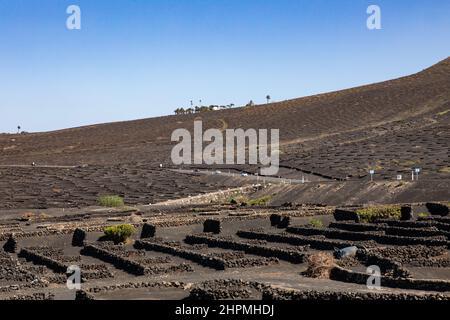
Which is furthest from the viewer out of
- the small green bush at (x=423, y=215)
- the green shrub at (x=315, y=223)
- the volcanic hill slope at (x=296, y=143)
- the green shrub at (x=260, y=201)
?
the volcanic hill slope at (x=296, y=143)

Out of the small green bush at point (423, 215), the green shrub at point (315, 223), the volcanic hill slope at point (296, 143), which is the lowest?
the green shrub at point (315, 223)

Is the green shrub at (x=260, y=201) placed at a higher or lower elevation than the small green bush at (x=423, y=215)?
lower

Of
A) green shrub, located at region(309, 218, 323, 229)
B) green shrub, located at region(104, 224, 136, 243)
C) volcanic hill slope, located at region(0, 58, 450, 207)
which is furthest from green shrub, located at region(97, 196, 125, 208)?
green shrub, located at region(309, 218, 323, 229)

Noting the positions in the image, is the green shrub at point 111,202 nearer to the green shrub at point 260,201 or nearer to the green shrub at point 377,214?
the green shrub at point 260,201

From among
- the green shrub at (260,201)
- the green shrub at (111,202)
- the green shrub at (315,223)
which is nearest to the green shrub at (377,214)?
the green shrub at (315,223)

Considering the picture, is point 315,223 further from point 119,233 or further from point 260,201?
point 260,201

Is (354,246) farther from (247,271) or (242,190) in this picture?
(242,190)

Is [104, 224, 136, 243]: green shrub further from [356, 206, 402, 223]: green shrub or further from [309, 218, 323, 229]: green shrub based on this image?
[356, 206, 402, 223]: green shrub

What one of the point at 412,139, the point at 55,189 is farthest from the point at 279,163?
the point at 55,189
